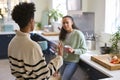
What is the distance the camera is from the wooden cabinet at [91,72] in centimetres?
242

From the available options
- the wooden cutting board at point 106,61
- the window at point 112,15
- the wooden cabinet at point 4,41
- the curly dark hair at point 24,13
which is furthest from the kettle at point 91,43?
the wooden cabinet at point 4,41

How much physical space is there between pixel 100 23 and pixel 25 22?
1999 mm

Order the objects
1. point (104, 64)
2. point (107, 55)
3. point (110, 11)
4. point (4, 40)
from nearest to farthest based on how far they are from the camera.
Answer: point (104, 64), point (107, 55), point (110, 11), point (4, 40)

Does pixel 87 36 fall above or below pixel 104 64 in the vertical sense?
above

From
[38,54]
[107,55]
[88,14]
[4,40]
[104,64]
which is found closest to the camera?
[38,54]

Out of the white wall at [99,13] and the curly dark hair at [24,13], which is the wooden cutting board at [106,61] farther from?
the curly dark hair at [24,13]

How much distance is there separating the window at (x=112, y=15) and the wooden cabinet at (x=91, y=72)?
85 centimetres

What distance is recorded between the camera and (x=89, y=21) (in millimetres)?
3695

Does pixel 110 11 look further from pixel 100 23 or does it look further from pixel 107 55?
pixel 107 55

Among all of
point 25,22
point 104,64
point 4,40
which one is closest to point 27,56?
point 25,22

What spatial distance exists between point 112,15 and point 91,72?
119cm

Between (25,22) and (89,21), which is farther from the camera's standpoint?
(89,21)

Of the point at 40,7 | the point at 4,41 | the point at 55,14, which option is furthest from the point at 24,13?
the point at 40,7

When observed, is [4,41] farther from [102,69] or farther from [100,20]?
[102,69]
